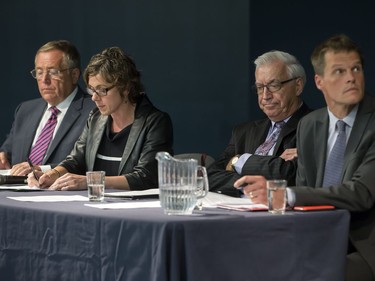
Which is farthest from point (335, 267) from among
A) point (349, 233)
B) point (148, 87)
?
point (148, 87)

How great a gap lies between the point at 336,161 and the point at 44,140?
2.54 meters

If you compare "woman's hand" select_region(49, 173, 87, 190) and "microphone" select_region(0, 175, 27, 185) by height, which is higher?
"woman's hand" select_region(49, 173, 87, 190)

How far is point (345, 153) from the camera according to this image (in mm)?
3777

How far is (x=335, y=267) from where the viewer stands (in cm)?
335

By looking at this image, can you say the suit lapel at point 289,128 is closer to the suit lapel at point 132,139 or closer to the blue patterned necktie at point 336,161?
the suit lapel at point 132,139

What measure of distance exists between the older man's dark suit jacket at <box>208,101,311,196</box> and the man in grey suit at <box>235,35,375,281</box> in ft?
1.89

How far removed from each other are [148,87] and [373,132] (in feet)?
11.7

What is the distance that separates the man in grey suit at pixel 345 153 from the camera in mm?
3473

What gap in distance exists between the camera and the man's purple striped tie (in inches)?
229

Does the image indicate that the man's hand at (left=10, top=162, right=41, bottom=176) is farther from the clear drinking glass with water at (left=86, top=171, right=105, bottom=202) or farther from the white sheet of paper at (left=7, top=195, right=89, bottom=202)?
the clear drinking glass with water at (left=86, top=171, right=105, bottom=202)

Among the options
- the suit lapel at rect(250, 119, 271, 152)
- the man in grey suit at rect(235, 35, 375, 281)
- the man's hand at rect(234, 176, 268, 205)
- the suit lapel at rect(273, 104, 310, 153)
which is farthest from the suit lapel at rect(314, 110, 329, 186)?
the suit lapel at rect(250, 119, 271, 152)

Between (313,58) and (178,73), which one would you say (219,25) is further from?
(313,58)

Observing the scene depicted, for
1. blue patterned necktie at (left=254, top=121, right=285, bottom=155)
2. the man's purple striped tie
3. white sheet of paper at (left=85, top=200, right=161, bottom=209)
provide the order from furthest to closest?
the man's purple striped tie
blue patterned necktie at (left=254, top=121, right=285, bottom=155)
white sheet of paper at (left=85, top=200, right=161, bottom=209)

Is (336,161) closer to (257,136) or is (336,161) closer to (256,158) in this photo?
(256,158)
